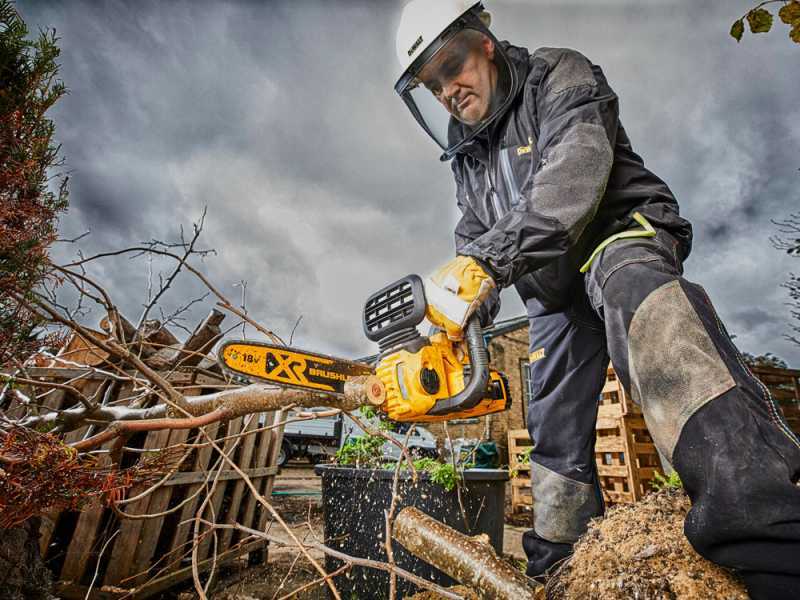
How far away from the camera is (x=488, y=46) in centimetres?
200

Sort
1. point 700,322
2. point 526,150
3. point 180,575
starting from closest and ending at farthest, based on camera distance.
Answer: point 700,322, point 526,150, point 180,575

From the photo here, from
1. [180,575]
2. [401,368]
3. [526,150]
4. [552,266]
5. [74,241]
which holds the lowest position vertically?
[180,575]

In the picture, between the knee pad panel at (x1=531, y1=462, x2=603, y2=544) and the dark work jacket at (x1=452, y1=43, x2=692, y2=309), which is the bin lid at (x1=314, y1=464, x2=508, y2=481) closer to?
the knee pad panel at (x1=531, y1=462, x2=603, y2=544)

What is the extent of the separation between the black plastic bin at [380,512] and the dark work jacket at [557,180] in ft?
4.46

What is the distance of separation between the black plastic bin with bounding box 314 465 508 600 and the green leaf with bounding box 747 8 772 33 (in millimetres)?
2497

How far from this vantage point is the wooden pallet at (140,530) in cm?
241

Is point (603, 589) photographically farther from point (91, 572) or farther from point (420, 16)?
point (91, 572)

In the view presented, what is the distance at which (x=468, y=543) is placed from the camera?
134cm

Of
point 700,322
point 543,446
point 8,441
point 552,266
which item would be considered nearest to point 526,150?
point 552,266

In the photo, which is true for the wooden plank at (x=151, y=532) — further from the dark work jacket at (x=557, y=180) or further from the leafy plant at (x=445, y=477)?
the dark work jacket at (x=557, y=180)

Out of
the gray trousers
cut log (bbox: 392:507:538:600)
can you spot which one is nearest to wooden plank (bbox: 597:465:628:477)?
cut log (bbox: 392:507:538:600)

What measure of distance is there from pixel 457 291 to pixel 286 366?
2.41ft

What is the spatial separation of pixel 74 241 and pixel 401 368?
2.12m

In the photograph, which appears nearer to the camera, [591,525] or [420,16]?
[591,525]
